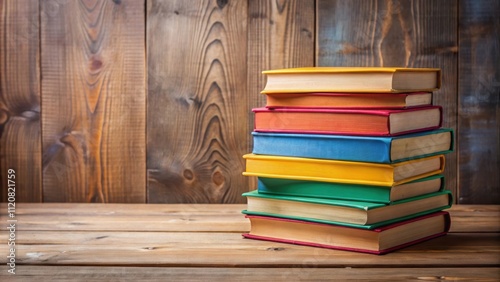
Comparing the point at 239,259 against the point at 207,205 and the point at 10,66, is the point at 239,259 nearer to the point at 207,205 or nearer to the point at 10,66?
the point at 207,205

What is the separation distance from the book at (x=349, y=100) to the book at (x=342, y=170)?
10cm

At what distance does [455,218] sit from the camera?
5.18 feet

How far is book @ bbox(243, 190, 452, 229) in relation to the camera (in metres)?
1.21

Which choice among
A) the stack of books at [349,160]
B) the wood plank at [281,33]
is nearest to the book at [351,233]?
the stack of books at [349,160]

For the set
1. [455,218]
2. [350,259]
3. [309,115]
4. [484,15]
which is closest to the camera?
[350,259]

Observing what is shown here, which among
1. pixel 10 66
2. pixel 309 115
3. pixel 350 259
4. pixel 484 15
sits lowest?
pixel 350 259

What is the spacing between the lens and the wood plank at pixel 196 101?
177 cm

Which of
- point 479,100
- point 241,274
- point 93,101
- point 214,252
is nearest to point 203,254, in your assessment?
point 214,252

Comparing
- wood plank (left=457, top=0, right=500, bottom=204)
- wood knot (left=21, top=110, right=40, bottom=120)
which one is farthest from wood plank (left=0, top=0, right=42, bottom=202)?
wood plank (left=457, top=0, right=500, bottom=204)

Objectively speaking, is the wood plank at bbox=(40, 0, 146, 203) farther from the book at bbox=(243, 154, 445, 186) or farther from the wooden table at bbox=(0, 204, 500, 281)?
the book at bbox=(243, 154, 445, 186)

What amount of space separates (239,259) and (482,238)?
472 mm

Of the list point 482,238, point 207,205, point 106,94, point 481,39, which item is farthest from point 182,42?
point 482,238

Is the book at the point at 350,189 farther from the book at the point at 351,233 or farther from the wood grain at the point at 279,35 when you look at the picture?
the wood grain at the point at 279,35

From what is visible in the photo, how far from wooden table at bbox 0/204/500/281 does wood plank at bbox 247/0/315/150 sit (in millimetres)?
416
